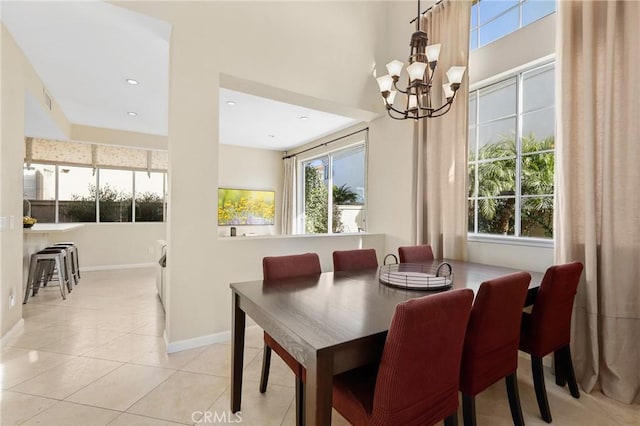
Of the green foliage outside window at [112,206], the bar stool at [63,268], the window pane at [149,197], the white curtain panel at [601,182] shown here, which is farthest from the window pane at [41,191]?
the white curtain panel at [601,182]

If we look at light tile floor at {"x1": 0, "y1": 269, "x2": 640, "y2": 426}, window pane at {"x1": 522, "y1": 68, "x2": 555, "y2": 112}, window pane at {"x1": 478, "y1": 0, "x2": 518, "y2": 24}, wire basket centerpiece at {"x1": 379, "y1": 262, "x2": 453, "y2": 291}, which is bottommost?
light tile floor at {"x1": 0, "y1": 269, "x2": 640, "y2": 426}

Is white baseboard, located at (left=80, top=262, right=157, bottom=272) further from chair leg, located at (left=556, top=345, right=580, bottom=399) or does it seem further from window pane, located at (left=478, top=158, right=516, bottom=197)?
chair leg, located at (left=556, top=345, right=580, bottom=399)

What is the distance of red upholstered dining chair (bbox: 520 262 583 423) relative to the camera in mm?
1719

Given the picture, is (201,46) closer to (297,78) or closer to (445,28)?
(297,78)

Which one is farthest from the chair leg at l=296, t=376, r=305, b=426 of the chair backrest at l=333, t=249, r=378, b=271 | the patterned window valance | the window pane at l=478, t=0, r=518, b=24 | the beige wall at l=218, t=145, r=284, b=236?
the patterned window valance

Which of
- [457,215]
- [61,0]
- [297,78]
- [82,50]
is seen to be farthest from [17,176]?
[457,215]

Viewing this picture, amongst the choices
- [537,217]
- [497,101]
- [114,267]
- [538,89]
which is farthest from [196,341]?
[114,267]

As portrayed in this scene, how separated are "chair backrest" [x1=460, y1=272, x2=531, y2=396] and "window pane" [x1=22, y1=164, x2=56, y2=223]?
7044mm

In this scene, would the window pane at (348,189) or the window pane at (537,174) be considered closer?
the window pane at (537,174)

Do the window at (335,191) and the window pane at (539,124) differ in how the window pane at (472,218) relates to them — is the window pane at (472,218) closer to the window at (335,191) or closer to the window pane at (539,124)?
the window pane at (539,124)

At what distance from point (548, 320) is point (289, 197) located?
5.98 metres

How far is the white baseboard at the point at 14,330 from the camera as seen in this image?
101 inches

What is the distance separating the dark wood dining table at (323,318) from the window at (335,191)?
10.7ft

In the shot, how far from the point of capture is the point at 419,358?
1068 mm
